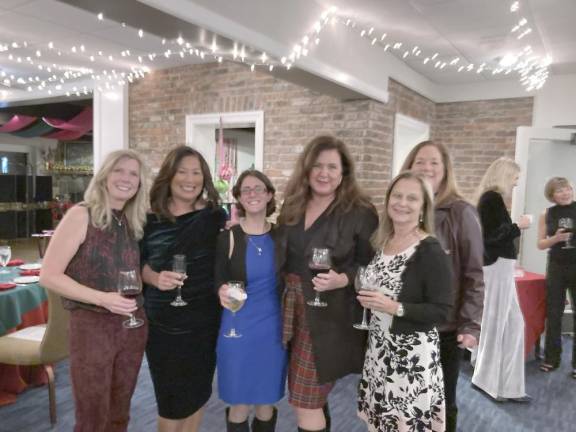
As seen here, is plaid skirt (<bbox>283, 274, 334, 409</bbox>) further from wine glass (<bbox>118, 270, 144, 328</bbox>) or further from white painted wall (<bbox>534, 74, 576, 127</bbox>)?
white painted wall (<bbox>534, 74, 576, 127</bbox>)

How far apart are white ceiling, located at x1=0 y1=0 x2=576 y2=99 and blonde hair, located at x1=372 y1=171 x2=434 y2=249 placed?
59.7 inches

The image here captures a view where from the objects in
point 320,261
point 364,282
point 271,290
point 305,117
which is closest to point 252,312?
point 271,290

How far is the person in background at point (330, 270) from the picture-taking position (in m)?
1.89

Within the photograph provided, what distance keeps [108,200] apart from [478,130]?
16.4 ft

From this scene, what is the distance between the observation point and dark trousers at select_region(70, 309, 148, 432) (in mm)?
1776

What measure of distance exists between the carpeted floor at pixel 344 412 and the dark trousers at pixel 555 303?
0.38 m

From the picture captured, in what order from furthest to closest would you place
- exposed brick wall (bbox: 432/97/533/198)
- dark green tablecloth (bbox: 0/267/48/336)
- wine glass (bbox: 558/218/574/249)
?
exposed brick wall (bbox: 432/97/533/198) → wine glass (bbox: 558/218/574/249) → dark green tablecloth (bbox: 0/267/48/336)

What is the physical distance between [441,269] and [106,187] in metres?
1.39

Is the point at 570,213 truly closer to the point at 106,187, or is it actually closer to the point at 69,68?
the point at 106,187

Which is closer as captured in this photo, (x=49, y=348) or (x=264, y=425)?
(x=264, y=425)

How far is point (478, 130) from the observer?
18.5ft

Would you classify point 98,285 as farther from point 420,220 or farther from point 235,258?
point 420,220

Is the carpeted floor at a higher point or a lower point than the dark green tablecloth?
lower

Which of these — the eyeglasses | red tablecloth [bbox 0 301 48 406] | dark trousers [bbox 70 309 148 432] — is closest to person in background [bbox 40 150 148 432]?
dark trousers [bbox 70 309 148 432]
